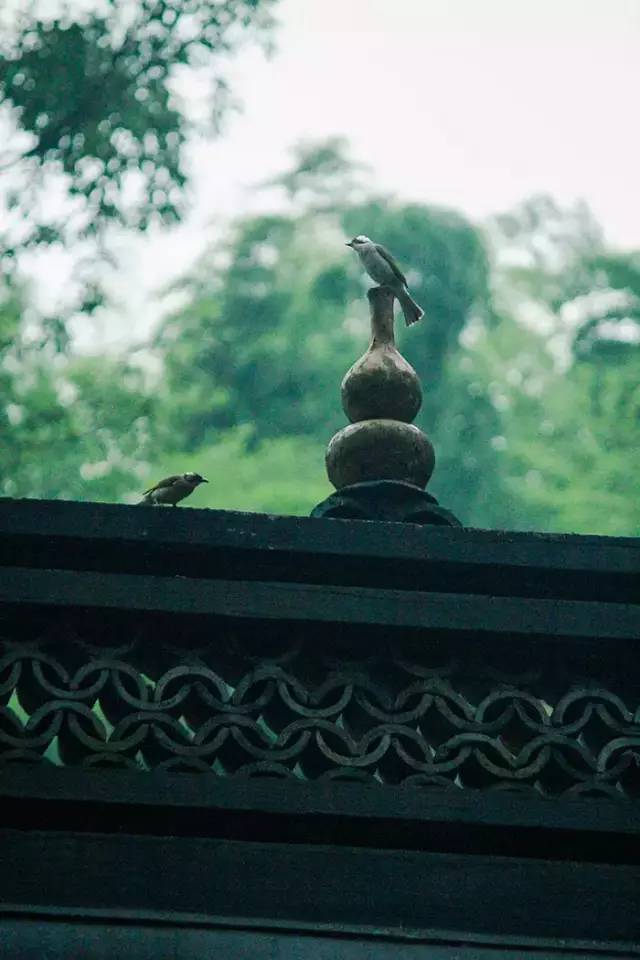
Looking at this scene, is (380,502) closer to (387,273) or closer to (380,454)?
(380,454)

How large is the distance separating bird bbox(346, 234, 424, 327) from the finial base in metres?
0.84

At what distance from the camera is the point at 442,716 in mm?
2957

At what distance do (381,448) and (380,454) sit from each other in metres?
0.02

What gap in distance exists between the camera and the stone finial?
132 inches

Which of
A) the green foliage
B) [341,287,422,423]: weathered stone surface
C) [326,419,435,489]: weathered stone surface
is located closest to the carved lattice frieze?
[326,419,435,489]: weathered stone surface

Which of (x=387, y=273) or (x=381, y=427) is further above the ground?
(x=387, y=273)

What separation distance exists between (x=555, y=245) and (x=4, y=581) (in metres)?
21.2

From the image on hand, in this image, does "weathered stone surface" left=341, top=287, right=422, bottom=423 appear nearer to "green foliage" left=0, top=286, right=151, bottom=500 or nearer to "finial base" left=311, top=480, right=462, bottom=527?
"finial base" left=311, top=480, right=462, bottom=527

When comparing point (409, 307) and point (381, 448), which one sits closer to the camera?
point (381, 448)

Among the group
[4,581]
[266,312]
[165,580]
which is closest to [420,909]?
[165,580]

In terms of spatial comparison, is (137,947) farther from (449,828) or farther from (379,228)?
(379,228)

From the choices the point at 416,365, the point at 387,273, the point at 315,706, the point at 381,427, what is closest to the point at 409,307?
the point at 387,273

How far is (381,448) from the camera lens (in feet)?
11.4

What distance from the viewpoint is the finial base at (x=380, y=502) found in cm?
334
